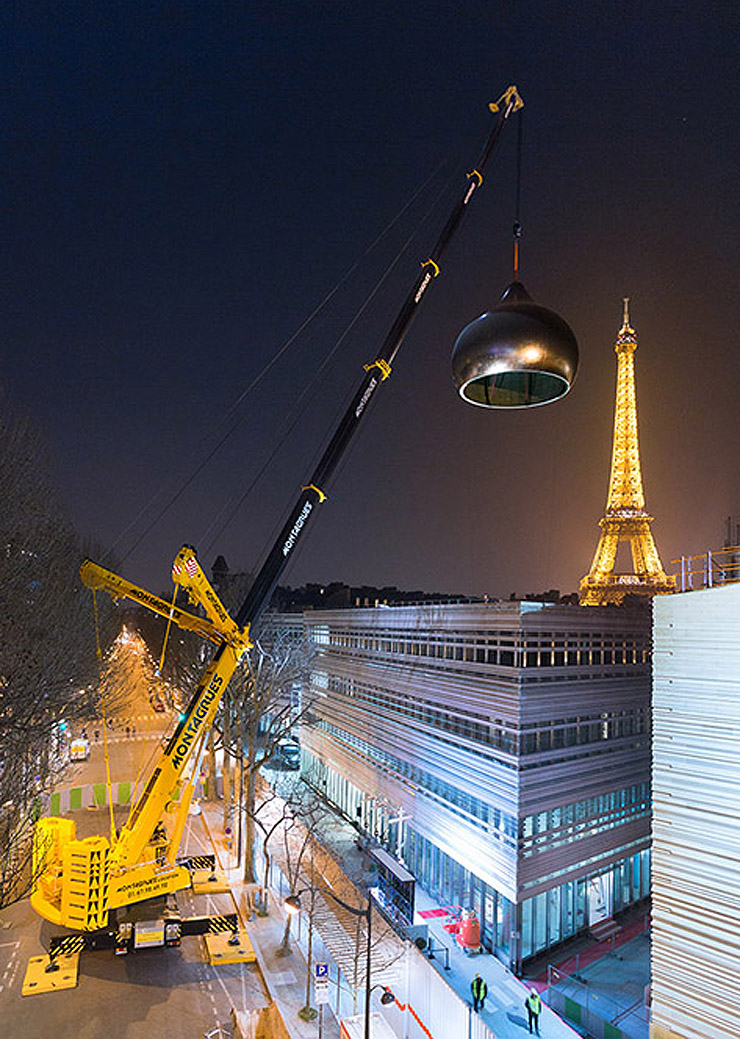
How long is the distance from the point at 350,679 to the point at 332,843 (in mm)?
7849

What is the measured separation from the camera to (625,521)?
56875 mm

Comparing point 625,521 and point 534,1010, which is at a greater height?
point 625,521

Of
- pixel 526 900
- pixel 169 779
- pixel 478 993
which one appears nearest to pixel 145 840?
pixel 169 779

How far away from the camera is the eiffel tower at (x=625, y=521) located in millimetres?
55062

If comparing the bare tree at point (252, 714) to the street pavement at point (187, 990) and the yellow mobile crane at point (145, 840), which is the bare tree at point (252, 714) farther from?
the yellow mobile crane at point (145, 840)

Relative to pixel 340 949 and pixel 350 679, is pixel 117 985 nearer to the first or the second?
pixel 340 949

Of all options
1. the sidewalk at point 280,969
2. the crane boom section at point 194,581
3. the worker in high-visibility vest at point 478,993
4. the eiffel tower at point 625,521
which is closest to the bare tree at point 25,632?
the crane boom section at point 194,581

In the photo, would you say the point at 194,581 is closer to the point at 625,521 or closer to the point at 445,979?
the point at 445,979

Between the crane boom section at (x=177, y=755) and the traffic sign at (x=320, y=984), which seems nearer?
the traffic sign at (x=320, y=984)

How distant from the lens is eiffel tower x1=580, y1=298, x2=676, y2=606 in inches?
2168

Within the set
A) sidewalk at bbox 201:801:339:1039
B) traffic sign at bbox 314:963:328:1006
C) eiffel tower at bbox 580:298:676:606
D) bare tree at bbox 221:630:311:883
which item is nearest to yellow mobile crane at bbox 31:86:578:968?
sidewalk at bbox 201:801:339:1039

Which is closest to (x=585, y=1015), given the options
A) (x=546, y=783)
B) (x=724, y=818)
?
(x=546, y=783)

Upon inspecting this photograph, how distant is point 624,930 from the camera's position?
22984 mm

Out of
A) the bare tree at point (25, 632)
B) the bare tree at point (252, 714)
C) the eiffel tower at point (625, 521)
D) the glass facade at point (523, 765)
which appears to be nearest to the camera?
the bare tree at point (25, 632)
